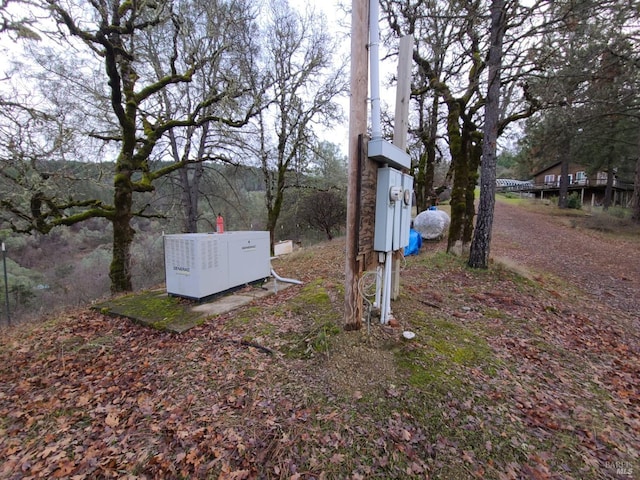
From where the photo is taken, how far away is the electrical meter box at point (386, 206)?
2758 millimetres

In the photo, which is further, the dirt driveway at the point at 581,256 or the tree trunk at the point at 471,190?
the tree trunk at the point at 471,190

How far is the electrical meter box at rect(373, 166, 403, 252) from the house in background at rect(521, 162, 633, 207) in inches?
1023

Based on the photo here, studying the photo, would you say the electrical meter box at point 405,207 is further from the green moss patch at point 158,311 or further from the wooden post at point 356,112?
the green moss patch at point 158,311

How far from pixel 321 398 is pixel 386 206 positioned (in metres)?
1.78

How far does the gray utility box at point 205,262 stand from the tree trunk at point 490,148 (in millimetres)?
4419

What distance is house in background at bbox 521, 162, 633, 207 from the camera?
77.8 feet

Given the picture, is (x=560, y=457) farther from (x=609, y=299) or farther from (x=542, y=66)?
(x=542, y=66)

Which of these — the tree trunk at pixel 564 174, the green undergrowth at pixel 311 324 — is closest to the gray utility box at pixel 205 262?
the green undergrowth at pixel 311 324

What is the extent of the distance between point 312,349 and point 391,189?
1.73 m

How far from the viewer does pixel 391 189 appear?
2760mm

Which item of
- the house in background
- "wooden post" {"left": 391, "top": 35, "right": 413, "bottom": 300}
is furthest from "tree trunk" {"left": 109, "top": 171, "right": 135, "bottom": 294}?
the house in background

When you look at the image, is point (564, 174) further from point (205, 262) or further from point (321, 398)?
point (321, 398)

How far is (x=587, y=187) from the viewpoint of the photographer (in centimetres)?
2542

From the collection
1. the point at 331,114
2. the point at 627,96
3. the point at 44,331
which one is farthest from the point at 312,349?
the point at 627,96
